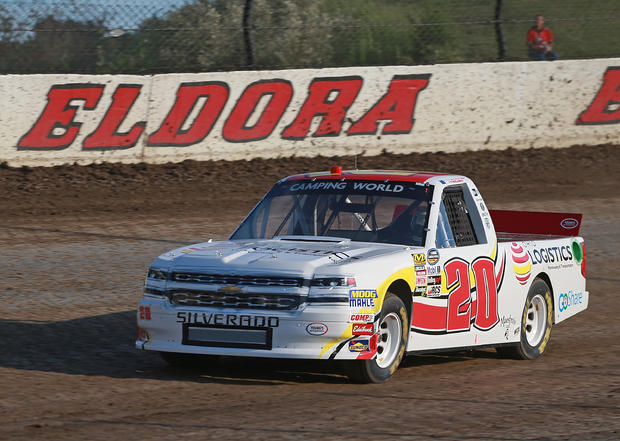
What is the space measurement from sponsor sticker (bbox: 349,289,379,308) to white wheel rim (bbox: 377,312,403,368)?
0.86 feet

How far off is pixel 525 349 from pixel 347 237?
78.5 inches

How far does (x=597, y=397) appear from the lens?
7328 mm

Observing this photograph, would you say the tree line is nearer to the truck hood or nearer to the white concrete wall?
the white concrete wall

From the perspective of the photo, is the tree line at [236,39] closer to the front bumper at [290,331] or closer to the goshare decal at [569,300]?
the goshare decal at [569,300]

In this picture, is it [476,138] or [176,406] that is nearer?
[176,406]

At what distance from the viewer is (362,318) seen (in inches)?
283

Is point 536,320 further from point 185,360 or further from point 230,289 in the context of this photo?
point 230,289

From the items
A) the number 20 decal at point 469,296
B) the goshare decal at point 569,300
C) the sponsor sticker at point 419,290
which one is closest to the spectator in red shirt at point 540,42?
the goshare decal at point 569,300

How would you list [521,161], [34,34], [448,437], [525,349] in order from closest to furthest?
[448,437] → [525,349] → [34,34] → [521,161]

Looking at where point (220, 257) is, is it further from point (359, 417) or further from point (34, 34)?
point (34, 34)

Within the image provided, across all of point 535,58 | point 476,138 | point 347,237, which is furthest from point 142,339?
point 535,58

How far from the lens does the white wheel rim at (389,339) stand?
750cm

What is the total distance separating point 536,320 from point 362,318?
2766 mm

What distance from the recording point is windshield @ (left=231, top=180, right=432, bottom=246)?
828 centimetres
